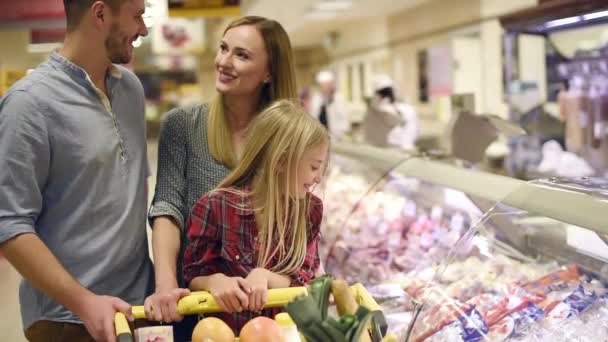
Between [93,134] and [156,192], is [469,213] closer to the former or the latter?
[156,192]

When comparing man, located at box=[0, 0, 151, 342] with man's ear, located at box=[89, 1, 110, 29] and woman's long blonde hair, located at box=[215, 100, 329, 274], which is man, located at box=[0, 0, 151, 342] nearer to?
man's ear, located at box=[89, 1, 110, 29]

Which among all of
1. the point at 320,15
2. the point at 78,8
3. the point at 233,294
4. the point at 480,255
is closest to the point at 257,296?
the point at 233,294

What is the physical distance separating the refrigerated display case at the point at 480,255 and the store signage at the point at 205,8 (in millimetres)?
4422

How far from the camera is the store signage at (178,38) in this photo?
41.0 ft

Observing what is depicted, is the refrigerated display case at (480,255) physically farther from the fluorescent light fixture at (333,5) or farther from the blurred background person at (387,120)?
the fluorescent light fixture at (333,5)

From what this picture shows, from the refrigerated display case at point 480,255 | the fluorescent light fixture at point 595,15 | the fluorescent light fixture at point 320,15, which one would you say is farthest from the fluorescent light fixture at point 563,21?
the fluorescent light fixture at point 320,15

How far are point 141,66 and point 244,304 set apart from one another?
2402cm

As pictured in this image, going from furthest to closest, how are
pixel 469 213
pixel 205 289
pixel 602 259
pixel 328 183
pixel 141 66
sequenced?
pixel 141 66 < pixel 328 183 < pixel 469 213 < pixel 602 259 < pixel 205 289

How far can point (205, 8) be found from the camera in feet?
24.8

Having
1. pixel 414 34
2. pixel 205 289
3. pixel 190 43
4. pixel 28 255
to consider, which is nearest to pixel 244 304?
pixel 205 289

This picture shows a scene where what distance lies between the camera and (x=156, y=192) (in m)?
2.11

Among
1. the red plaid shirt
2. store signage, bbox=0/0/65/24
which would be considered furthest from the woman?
store signage, bbox=0/0/65/24

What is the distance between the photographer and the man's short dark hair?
1.83 metres

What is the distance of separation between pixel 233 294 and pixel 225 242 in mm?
255
